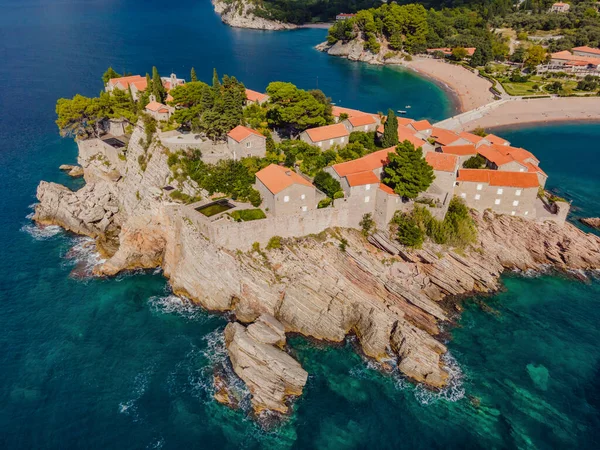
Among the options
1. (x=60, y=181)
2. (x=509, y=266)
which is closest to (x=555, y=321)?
(x=509, y=266)

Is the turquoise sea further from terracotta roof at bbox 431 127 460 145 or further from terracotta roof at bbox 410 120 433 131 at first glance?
terracotta roof at bbox 410 120 433 131

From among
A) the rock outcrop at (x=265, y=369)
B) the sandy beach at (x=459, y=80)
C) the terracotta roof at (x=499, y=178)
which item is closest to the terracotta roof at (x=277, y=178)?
the rock outcrop at (x=265, y=369)

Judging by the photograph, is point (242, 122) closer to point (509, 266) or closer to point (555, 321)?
point (509, 266)

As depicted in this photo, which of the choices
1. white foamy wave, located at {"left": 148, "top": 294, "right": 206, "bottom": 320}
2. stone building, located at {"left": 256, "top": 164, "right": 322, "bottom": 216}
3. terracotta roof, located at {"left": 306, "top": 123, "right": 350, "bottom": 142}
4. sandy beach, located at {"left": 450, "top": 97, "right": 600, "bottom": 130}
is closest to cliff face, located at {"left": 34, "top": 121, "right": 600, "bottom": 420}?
white foamy wave, located at {"left": 148, "top": 294, "right": 206, "bottom": 320}

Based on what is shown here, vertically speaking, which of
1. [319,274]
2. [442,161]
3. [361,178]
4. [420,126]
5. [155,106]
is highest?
[442,161]

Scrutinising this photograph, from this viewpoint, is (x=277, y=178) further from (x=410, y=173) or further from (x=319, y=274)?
(x=410, y=173)

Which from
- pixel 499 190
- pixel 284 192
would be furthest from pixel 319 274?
pixel 499 190
